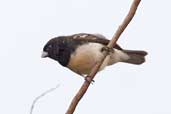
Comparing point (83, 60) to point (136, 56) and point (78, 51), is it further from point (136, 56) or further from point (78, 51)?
point (136, 56)

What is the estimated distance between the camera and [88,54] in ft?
14.8

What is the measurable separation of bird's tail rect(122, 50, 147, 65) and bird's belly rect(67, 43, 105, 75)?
0.61 meters

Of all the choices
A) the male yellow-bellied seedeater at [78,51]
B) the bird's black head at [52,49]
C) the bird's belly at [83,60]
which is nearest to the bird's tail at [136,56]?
the male yellow-bellied seedeater at [78,51]

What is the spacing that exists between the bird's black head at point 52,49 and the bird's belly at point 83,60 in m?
0.16

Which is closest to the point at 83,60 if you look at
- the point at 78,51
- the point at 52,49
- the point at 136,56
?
the point at 78,51

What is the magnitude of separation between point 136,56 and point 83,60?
940 mm

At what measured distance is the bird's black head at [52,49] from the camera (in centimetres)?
441

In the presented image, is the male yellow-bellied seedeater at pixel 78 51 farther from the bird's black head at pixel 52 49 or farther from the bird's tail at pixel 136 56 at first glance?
the bird's tail at pixel 136 56

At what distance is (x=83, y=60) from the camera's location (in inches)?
177

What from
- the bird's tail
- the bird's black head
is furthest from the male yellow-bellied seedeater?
the bird's tail

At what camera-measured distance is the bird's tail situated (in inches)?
199

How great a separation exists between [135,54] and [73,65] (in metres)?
1.05

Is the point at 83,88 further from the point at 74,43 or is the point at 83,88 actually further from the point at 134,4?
the point at 74,43

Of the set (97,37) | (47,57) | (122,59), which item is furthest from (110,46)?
(122,59)
